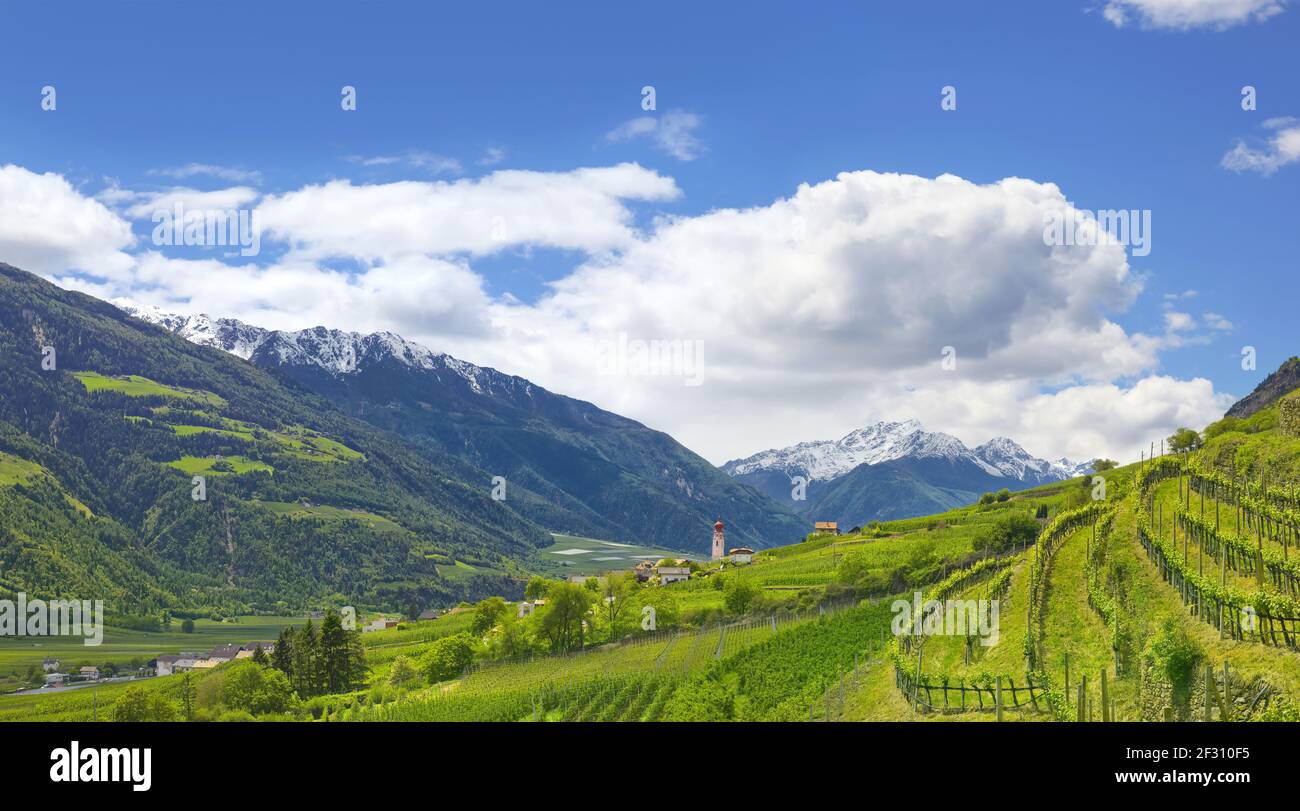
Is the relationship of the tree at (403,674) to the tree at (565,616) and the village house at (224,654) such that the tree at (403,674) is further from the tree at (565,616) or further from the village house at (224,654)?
the village house at (224,654)

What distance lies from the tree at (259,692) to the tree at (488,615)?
27.9 metres

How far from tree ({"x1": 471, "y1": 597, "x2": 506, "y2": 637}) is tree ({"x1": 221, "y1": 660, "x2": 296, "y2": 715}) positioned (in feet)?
91.5

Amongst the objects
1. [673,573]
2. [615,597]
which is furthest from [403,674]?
[673,573]

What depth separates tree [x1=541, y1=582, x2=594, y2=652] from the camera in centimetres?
11112

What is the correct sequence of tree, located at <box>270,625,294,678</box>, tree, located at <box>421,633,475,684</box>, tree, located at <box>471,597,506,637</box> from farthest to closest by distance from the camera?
1. tree, located at <box>471,597,506,637</box>
2. tree, located at <box>270,625,294,678</box>
3. tree, located at <box>421,633,475,684</box>

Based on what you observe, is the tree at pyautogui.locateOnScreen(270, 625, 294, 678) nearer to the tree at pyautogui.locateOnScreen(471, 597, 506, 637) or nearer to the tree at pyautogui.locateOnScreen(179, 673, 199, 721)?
the tree at pyautogui.locateOnScreen(179, 673, 199, 721)

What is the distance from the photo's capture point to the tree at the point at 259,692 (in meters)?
108

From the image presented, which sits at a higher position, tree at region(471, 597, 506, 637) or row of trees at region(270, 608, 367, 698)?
tree at region(471, 597, 506, 637)

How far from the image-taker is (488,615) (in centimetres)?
13588

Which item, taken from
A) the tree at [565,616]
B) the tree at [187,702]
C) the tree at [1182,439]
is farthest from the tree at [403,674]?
the tree at [1182,439]

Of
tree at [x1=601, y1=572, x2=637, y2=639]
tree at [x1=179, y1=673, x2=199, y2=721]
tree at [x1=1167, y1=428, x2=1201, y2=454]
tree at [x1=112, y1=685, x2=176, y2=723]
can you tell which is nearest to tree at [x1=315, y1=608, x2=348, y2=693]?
tree at [x1=179, y1=673, x2=199, y2=721]
